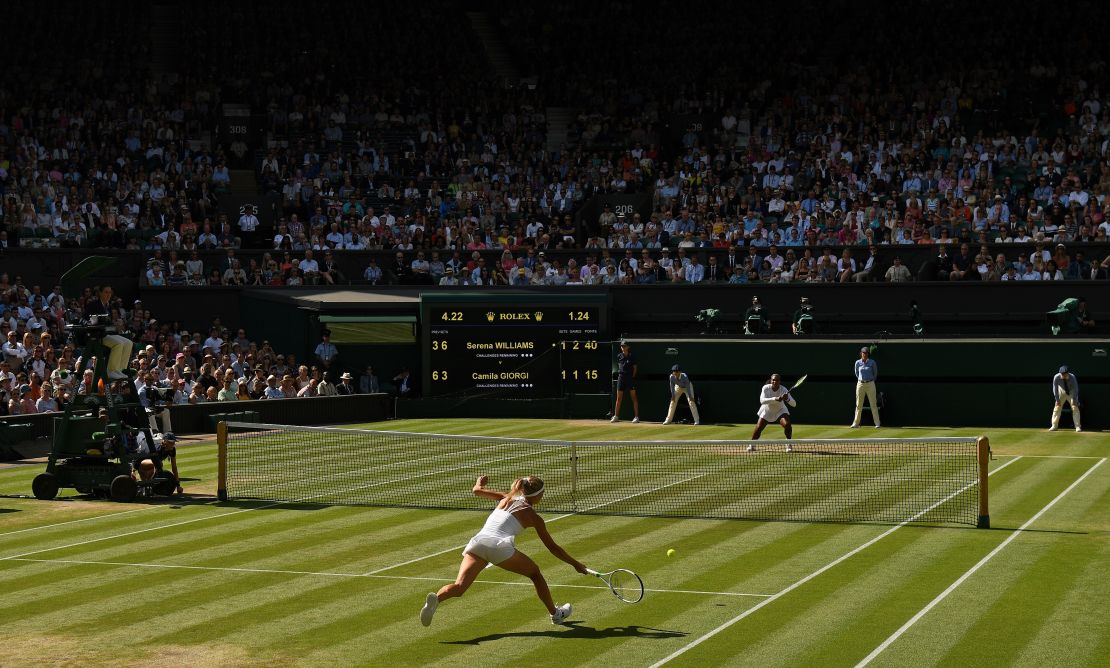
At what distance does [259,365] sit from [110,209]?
866 centimetres

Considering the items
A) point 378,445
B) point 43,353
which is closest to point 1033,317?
point 378,445

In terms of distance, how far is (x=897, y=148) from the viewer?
145ft

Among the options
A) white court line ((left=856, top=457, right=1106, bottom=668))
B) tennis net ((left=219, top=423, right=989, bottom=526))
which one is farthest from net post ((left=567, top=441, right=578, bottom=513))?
→ white court line ((left=856, top=457, right=1106, bottom=668))

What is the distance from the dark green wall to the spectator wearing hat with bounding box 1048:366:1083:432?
35.0 inches

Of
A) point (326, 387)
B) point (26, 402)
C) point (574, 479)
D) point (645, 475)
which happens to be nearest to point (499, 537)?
point (574, 479)

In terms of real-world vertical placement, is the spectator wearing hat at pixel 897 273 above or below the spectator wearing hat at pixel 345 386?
above

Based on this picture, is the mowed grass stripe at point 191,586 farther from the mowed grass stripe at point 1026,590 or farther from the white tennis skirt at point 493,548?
the mowed grass stripe at point 1026,590

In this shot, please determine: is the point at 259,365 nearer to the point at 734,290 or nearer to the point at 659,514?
the point at 734,290

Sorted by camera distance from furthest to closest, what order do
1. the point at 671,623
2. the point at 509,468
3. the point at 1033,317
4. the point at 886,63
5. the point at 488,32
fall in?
the point at 488,32
the point at 886,63
the point at 1033,317
the point at 509,468
the point at 671,623

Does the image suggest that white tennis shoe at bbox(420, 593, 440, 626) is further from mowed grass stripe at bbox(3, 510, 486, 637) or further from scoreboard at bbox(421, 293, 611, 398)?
scoreboard at bbox(421, 293, 611, 398)

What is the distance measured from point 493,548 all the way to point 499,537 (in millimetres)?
119

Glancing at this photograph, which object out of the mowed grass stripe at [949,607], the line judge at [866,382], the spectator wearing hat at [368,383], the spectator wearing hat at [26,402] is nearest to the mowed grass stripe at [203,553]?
the mowed grass stripe at [949,607]

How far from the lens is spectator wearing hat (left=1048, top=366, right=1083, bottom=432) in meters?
31.7

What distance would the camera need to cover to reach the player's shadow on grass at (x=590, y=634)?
12523mm
